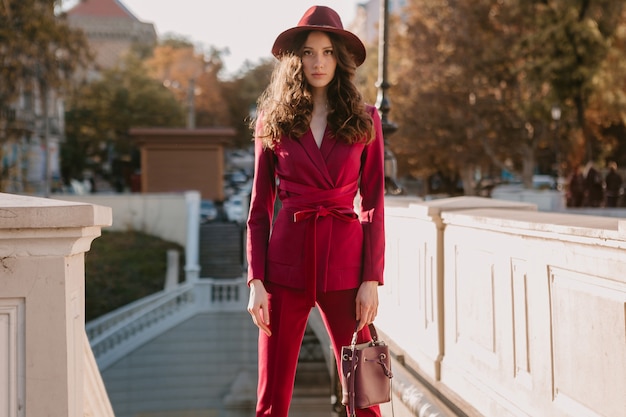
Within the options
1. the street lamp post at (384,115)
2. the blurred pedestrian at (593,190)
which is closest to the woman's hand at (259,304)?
the street lamp post at (384,115)

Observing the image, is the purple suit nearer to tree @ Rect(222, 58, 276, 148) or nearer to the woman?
the woman

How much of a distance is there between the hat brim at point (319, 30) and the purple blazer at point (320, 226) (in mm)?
294

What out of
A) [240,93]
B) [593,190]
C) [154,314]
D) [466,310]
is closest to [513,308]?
[466,310]

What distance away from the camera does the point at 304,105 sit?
3324 mm

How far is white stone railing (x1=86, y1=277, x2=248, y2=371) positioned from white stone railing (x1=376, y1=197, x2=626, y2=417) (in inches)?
701

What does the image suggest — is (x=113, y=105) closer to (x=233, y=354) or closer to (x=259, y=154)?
(x=233, y=354)

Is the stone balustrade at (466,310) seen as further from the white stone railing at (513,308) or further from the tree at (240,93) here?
the tree at (240,93)

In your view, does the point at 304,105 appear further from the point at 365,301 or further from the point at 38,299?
the point at 38,299

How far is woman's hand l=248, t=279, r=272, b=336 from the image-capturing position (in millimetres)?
3246

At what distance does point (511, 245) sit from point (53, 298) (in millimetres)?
2560

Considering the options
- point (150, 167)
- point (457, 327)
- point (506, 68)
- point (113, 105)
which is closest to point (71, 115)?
point (113, 105)

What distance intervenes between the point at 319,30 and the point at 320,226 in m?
0.81

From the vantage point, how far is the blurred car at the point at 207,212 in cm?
3653

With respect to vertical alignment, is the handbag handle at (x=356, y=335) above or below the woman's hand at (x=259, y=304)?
below
